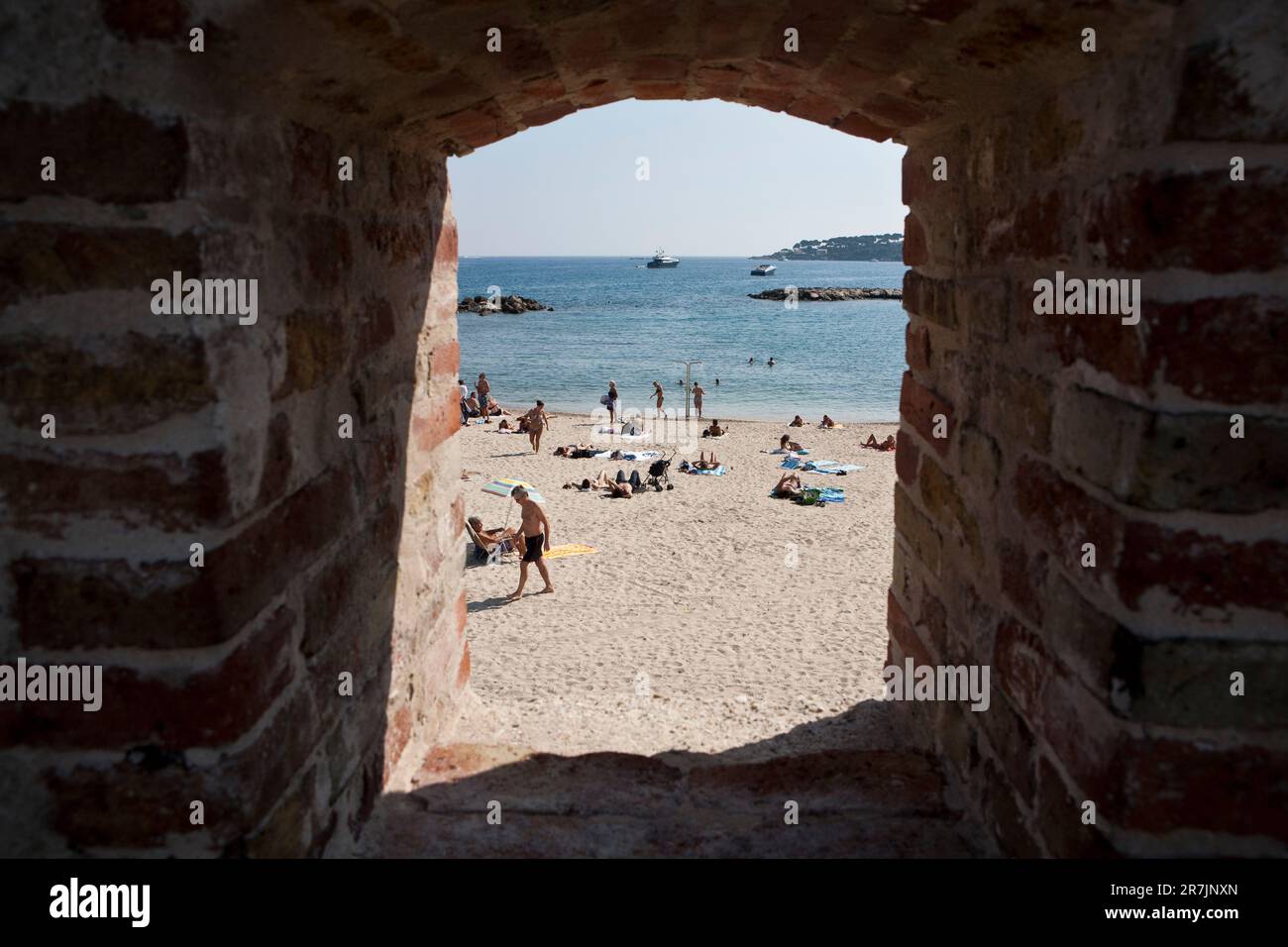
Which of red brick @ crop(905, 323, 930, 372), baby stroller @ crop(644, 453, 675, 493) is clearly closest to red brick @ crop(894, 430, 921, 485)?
red brick @ crop(905, 323, 930, 372)

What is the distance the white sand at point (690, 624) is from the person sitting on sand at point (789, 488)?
23 cm

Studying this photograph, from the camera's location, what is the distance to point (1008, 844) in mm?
2133

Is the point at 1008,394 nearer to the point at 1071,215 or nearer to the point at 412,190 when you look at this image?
the point at 1071,215

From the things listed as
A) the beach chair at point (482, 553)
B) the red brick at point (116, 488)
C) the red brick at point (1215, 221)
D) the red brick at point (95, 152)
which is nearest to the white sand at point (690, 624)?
the beach chair at point (482, 553)

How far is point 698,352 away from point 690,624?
138ft

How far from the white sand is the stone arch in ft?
5.59

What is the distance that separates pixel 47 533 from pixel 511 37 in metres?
1.30

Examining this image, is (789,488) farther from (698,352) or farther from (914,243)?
(698,352)

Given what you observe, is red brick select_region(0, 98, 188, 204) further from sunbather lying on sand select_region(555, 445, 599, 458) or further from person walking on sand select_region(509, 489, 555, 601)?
sunbather lying on sand select_region(555, 445, 599, 458)

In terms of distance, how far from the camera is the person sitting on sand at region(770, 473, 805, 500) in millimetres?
14969

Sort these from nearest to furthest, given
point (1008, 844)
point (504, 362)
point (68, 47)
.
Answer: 1. point (68, 47)
2. point (1008, 844)
3. point (504, 362)

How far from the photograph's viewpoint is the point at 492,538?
37.8 feet
